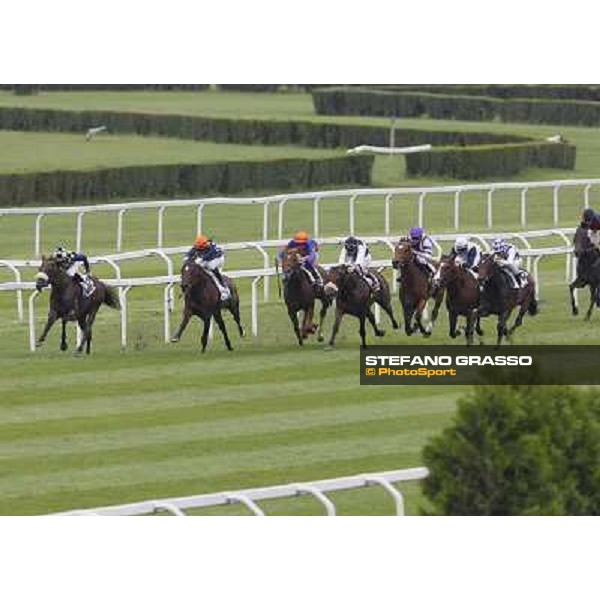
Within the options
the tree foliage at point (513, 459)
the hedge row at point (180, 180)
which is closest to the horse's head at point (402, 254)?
the tree foliage at point (513, 459)

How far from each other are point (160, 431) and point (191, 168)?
17696mm

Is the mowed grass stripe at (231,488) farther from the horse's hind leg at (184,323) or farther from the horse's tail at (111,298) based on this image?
the horse's tail at (111,298)

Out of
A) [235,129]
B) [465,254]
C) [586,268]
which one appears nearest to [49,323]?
[465,254]

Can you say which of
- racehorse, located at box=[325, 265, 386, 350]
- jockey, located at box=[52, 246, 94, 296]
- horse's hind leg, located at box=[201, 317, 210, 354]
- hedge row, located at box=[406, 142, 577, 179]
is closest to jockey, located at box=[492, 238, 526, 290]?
racehorse, located at box=[325, 265, 386, 350]

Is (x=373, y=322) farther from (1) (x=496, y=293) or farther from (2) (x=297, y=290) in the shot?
(1) (x=496, y=293)

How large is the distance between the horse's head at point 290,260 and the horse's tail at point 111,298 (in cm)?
150

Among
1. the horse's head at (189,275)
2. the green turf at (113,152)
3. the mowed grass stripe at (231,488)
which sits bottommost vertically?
the mowed grass stripe at (231,488)

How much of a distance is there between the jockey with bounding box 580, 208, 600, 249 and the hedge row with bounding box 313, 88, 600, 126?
2085 centimetres

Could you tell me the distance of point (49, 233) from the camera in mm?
32250

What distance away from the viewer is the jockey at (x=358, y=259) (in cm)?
2281

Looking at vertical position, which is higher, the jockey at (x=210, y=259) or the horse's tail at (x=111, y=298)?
the jockey at (x=210, y=259)

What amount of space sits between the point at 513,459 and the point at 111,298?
10.7 metres

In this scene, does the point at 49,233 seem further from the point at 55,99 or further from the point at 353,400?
the point at 55,99

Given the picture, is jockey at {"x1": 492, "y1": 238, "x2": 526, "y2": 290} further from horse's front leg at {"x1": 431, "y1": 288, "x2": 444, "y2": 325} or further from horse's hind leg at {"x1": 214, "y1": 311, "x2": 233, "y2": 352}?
horse's hind leg at {"x1": 214, "y1": 311, "x2": 233, "y2": 352}
